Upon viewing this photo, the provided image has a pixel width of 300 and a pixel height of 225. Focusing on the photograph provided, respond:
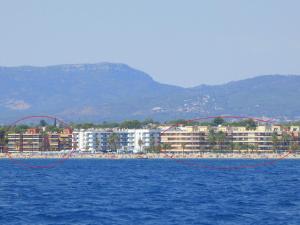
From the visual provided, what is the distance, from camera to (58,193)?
86438 millimetres

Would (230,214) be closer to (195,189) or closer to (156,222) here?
(156,222)

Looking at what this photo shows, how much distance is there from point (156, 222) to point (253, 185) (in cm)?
4190

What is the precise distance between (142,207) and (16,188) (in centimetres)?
2688

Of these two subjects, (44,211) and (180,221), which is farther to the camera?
(44,211)

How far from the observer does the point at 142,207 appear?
231ft

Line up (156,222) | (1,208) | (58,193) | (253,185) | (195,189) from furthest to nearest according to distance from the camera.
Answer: (253,185), (195,189), (58,193), (1,208), (156,222)

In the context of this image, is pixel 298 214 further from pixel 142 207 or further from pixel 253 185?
pixel 253 185

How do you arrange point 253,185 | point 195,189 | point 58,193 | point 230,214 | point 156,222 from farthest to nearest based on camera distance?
point 253,185, point 195,189, point 58,193, point 230,214, point 156,222

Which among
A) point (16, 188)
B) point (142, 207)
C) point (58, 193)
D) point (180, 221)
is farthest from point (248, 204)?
point (16, 188)

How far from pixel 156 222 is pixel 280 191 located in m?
29.6

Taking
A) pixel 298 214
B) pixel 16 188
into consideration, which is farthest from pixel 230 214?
pixel 16 188

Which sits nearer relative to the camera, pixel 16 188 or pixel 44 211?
pixel 44 211

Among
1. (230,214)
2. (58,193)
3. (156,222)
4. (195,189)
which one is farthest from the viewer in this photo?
(195,189)

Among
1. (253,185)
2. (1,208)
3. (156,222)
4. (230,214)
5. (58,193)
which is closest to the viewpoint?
(156,222)
